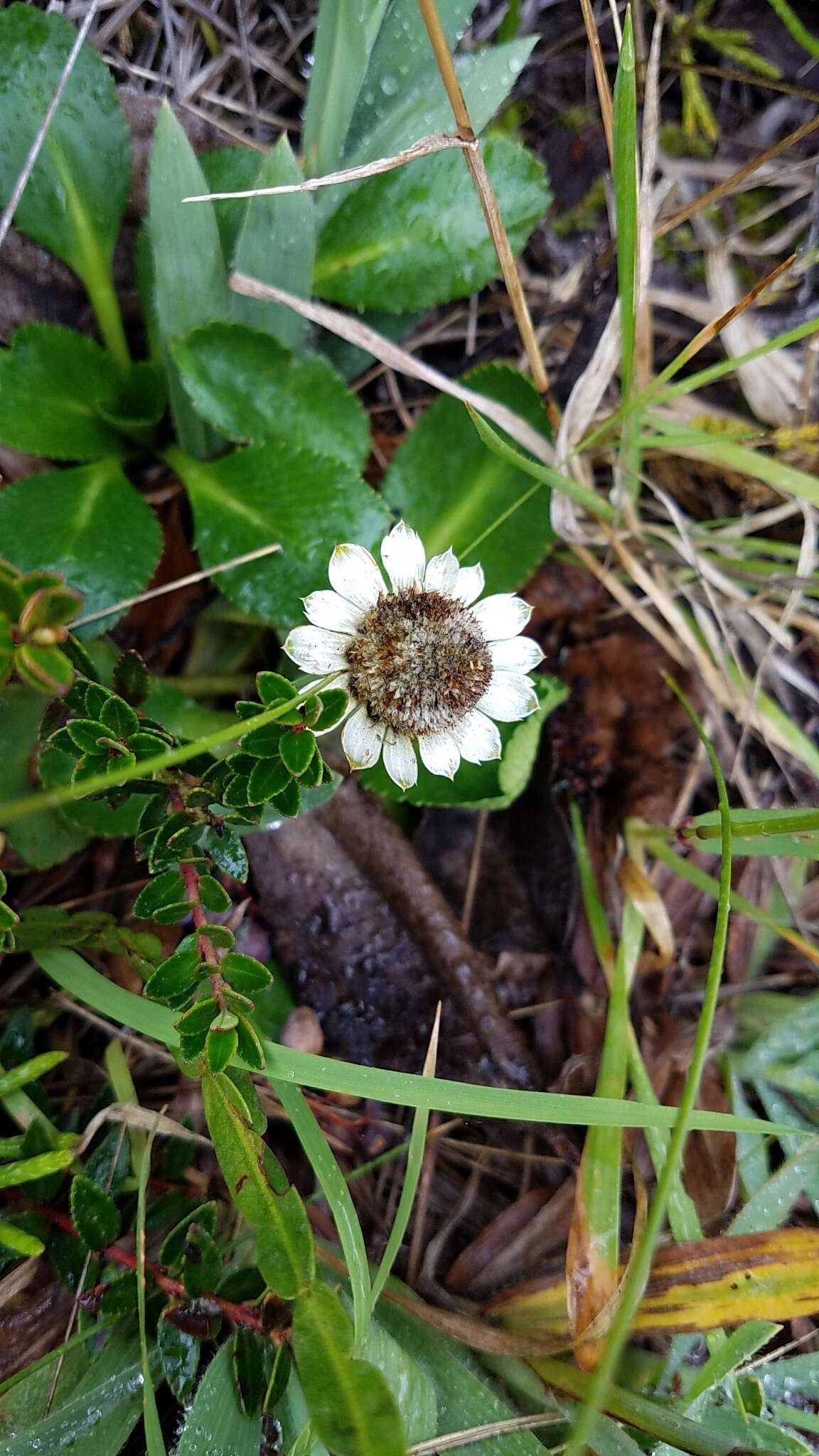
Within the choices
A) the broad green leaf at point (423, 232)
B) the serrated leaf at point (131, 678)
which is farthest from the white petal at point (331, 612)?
the broad green leaf at point (423, 232)

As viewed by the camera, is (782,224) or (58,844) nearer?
(58,844)

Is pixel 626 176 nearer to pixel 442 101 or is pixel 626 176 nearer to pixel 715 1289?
pixel 442 101

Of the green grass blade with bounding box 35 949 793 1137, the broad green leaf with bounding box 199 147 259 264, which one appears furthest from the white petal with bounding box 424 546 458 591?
the broad green leaf with bounding box 199 147 259 264

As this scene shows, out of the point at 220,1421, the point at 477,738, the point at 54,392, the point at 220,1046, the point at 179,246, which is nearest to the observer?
the point at 220,1046

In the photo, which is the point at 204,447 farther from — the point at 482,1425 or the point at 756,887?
the point at 482,1425

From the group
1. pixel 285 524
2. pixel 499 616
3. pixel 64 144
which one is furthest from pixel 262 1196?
pixel 64 144

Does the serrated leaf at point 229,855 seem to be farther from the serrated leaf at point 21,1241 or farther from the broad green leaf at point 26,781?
the serrated leaf at point 21,1241

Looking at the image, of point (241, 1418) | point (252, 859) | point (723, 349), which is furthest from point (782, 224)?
point (241, 1418)
